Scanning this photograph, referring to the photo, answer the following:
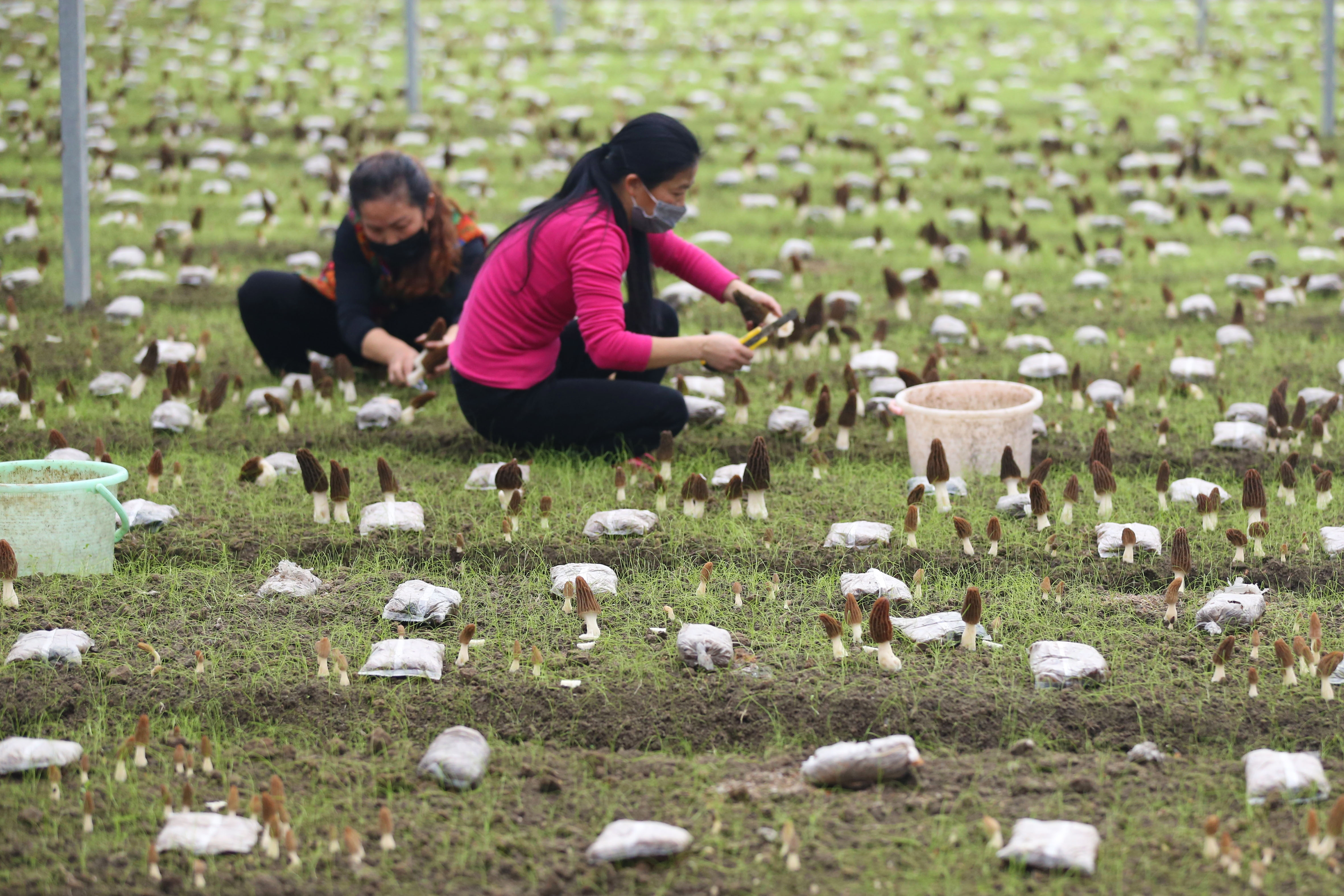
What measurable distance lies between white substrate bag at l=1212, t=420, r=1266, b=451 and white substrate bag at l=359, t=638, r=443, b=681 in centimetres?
355

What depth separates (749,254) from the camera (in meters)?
9.20

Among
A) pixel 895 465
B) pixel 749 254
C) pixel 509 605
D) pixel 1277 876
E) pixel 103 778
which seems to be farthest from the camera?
pixel 749 254

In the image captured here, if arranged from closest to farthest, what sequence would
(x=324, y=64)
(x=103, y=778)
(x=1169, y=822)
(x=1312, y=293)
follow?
1. (x=1169, y=822)
2. (x=103, y=778)
3. (x=1312, y=293)
4. (x=324, y=64)

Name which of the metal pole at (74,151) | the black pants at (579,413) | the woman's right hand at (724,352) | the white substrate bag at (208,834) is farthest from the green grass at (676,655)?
the woman's right hand at (724,352)

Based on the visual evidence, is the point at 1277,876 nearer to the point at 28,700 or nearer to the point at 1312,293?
the point at 28,700

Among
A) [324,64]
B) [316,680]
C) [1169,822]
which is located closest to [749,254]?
[316,680]

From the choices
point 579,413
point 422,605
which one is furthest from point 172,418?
point 422,605

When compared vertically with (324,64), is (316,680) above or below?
below

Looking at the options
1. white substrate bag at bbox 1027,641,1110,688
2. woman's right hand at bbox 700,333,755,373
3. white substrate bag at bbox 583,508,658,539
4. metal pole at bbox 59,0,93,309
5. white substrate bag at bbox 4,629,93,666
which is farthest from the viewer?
metal pole at bbox 59,0,93,309

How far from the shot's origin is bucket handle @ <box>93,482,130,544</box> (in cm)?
449

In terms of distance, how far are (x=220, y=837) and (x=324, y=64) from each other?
13.2 metres

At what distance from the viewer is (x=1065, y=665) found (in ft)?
12.6

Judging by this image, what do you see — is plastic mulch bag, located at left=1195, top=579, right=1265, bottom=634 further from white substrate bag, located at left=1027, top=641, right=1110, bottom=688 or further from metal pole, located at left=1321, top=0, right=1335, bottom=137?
metal pole, located at left=1321, top=0, right=1335, bottom=137

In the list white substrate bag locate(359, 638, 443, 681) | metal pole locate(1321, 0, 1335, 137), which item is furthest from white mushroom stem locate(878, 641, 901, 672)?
metal pole locate(1321, 0, 1335, 137)
